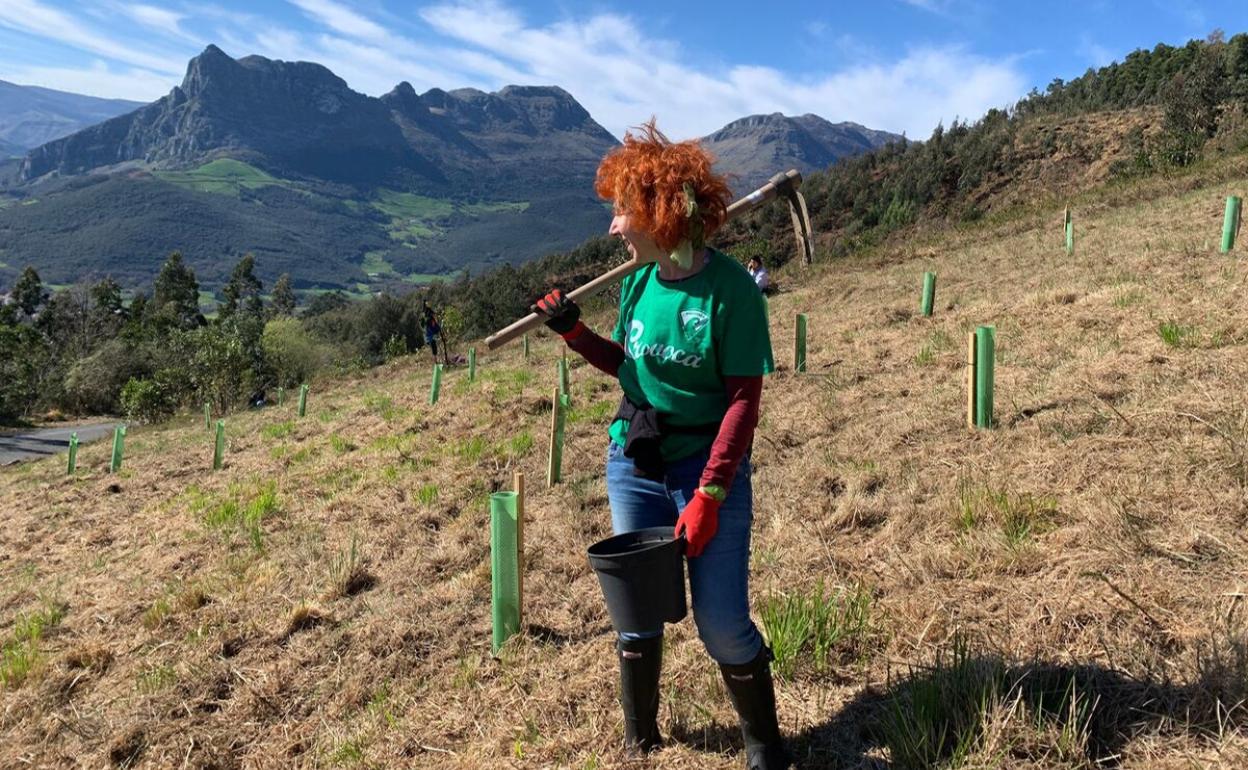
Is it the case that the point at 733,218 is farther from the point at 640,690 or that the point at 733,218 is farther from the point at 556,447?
the point at 556,447

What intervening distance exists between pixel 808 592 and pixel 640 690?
4.20ft

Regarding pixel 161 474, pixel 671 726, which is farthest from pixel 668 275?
pixel 161 474

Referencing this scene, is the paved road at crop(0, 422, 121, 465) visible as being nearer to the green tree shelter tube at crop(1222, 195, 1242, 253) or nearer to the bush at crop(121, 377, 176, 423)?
the bush at crop(121, 377, 176, 423)

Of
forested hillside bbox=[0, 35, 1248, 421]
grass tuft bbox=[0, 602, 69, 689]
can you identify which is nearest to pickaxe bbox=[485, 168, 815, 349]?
grass tuft bbox=[0, 602, 69, 689]

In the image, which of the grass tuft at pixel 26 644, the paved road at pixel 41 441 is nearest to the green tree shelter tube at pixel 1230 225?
the grass tuft at pixel 26 644

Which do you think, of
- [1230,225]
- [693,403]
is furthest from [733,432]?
[1230,225]

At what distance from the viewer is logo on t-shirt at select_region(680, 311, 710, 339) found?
7.37 ft

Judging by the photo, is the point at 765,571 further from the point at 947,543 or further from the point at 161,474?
the point at 161,474

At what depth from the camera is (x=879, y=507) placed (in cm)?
440

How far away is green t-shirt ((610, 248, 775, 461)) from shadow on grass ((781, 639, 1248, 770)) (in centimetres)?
111

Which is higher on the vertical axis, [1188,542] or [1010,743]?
[1188,542]

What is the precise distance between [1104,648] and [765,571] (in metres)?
1.58

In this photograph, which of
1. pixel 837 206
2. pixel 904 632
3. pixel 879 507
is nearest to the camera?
pixel 904 632

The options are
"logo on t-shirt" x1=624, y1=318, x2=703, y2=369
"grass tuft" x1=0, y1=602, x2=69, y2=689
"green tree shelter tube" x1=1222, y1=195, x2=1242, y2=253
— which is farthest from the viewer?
"green tree shelter tube" x1=1222, y1=195, x2=1242, y2=253
